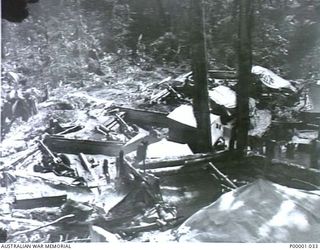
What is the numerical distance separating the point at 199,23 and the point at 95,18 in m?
0.28

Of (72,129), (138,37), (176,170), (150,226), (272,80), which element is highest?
(138,37)

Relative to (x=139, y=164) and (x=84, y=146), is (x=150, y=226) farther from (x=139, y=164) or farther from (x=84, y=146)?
(x=84, y=146)

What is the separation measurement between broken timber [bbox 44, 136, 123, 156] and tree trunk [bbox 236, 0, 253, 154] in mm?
317

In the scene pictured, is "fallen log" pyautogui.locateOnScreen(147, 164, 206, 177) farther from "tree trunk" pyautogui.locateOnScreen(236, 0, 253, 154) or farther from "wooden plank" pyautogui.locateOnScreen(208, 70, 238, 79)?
"wooden plank" pyautogui.locateOnScreen(208, 70, 238, 79)

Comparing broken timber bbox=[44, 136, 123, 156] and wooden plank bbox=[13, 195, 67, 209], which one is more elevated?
broken timber bbox=[44, 136, 123, 156]

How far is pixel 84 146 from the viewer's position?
1284 millimetres

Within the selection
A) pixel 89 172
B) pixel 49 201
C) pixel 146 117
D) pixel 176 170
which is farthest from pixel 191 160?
pixel 49 201

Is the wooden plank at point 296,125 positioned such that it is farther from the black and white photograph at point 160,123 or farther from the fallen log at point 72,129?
the fallen log at point 72,129

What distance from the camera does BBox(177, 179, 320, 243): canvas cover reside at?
124 centimetres

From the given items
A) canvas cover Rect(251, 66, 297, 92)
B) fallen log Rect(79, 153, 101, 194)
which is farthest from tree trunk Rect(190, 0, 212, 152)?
fallen log Rect(79, 153, 101, 194)

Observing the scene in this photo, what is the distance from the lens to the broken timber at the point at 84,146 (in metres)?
1.28

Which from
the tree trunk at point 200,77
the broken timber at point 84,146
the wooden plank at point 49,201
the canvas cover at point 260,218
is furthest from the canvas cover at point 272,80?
the wooden plank at point 49,201

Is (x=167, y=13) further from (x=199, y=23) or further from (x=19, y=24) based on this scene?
(x=19, y=24)

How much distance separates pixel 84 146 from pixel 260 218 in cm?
49
